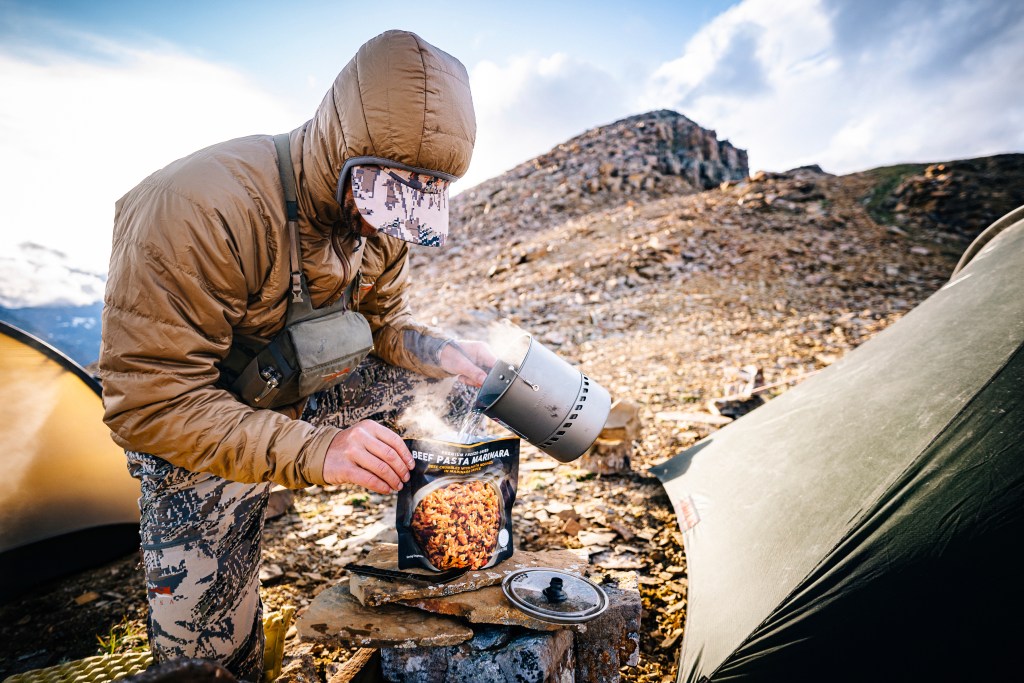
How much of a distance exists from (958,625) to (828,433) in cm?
100

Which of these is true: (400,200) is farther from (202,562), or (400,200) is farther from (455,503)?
(202,562)

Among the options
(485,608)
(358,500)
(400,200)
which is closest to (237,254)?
(400,200)

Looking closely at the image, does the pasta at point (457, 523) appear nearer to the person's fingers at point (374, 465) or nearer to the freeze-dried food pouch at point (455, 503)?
the freeze-dried food pouch at point (455, 503)

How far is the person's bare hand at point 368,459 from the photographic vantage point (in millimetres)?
1672

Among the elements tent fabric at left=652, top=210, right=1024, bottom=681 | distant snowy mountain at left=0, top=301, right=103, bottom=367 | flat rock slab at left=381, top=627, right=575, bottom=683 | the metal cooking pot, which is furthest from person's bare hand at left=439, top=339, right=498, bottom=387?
distant snowy mountain at left=0, top=301, right=103, bottom=367

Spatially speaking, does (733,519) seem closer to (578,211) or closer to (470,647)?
(470,647)

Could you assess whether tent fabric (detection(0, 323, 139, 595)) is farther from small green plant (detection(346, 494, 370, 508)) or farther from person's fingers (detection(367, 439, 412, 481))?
person's fingers (detection(367, 439, 412, 481))

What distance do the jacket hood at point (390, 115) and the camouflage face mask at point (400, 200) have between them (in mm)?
62

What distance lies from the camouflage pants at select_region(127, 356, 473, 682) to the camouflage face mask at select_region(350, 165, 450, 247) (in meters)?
1.30

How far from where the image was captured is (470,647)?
6.06 ft

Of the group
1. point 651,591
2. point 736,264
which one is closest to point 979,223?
point 736,264

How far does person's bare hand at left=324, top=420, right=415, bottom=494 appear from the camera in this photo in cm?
167

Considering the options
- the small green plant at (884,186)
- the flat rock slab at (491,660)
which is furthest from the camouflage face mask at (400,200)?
the small green plant at (884,186)

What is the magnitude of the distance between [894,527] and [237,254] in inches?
102
